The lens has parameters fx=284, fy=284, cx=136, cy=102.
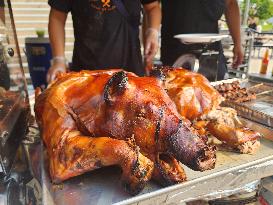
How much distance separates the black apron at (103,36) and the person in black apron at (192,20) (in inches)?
24.8

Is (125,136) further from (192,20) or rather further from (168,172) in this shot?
(192,20)

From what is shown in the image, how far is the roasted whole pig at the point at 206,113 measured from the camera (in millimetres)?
1380

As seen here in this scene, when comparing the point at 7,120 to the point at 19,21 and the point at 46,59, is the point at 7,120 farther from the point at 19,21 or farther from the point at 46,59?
the point at 19,21

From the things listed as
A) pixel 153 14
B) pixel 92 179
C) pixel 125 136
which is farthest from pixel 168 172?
pixel 153 14

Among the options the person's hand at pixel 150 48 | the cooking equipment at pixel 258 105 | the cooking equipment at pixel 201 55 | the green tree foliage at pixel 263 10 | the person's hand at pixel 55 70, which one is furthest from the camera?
the green tree foliage at pixel 263 10

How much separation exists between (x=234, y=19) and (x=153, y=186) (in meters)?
2.95

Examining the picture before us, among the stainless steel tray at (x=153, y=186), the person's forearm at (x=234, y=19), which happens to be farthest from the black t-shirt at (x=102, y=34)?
the stainless steel tray at (x=153, y=186)

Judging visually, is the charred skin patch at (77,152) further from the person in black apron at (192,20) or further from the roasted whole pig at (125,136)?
the person in black apron at (192,20)

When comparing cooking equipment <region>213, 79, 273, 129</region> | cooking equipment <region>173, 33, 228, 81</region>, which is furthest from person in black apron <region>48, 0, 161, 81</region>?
cooking equipment <region>213, 79, 273, 129</region>

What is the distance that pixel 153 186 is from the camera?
Answer: 3.69ft

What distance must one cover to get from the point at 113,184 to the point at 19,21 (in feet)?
26.1

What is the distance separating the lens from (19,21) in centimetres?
795

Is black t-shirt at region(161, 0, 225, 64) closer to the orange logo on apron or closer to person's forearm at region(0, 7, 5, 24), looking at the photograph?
the orange logo on apron

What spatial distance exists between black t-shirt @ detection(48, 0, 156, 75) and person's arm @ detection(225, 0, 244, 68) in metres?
1.21
